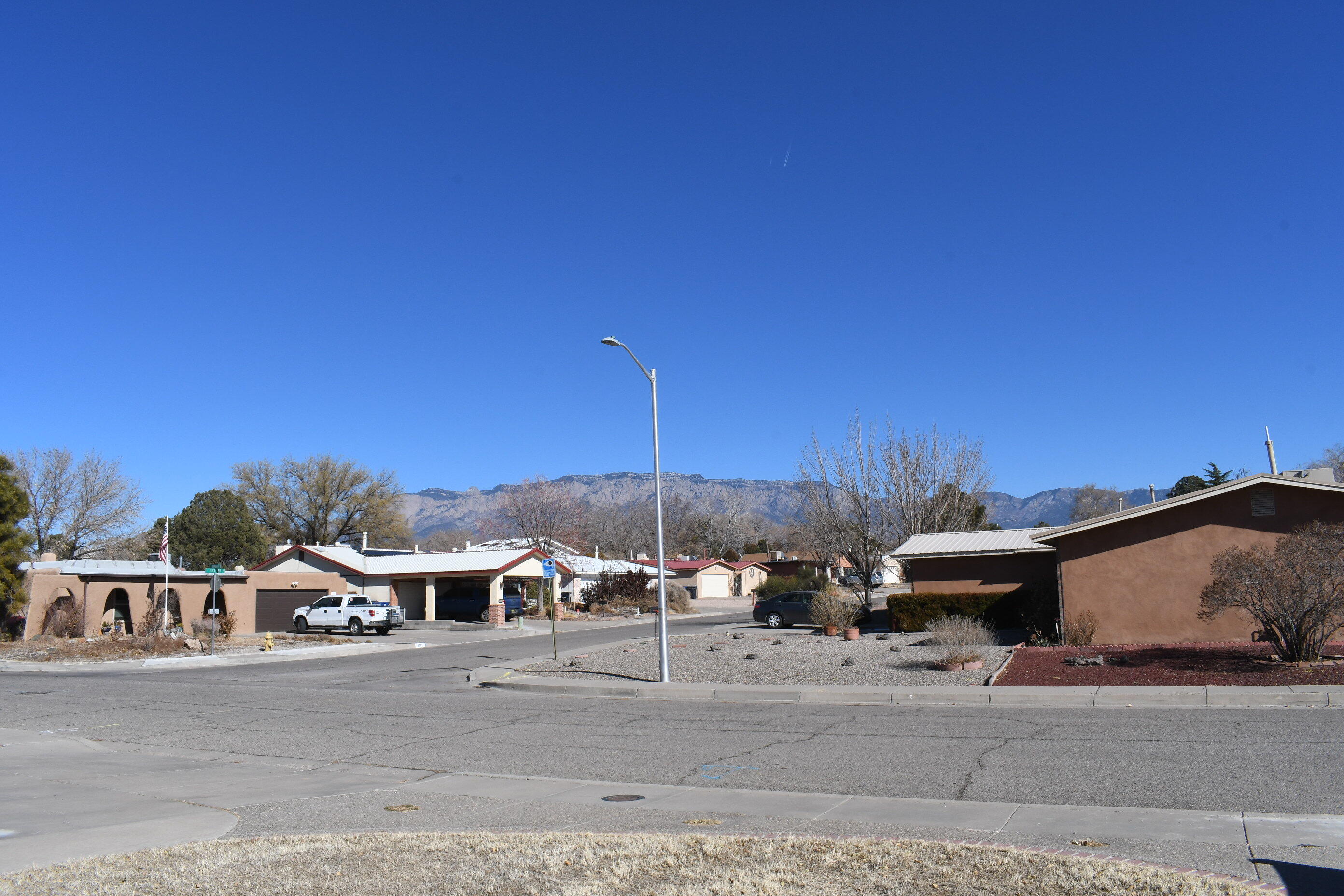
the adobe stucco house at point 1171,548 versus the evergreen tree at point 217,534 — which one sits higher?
the evergreen tree at point 217,534

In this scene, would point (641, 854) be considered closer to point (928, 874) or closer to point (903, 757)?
point (928, 874)

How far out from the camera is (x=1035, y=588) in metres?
28.1

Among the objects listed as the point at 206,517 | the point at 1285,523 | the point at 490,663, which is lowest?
the point at 490,663

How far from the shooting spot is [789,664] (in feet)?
72.3

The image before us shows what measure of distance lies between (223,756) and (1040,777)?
1067 cm

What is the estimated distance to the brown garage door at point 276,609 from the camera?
→ 46.5 metres

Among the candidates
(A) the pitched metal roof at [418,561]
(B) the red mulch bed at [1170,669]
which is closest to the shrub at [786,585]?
(A) the pitched metal roof at [418,561]

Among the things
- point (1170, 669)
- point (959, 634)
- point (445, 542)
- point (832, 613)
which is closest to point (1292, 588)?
point (1170, 669)

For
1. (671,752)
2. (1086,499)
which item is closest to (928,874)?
(671,752)

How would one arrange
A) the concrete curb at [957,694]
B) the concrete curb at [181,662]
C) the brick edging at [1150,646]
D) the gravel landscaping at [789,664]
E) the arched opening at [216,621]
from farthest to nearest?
the arched opening at [216,621], the concrete curb at [181,662], the brick edging at [1150,646], the gravel landscaping at [789,664], the concrete curb at [957,694]

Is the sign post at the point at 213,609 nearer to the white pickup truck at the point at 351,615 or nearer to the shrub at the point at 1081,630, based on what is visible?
the white pickup truck at the point at 351,615

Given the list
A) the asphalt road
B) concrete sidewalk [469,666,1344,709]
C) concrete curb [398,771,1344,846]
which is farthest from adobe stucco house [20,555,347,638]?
concrete curb [398,771,1344,846]

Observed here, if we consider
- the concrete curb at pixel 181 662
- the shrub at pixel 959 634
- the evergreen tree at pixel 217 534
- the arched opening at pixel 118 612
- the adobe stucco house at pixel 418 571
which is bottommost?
the concrete curb at pixel 181 662

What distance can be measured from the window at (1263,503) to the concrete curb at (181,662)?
18.7m
